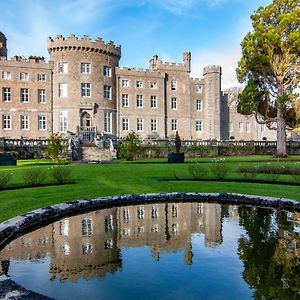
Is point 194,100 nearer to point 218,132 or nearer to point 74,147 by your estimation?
point 218,132

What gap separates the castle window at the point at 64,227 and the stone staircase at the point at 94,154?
23.5m

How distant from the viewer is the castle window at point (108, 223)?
8984mm

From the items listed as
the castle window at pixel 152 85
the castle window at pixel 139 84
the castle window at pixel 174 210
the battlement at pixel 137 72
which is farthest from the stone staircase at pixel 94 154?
the castle window at pixel 174 210

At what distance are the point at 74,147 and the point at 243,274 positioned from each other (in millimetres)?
28910

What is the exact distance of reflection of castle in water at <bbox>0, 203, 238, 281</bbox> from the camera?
6.53 metres

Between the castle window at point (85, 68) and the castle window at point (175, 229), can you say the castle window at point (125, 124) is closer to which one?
the castle window at point (85, 68)

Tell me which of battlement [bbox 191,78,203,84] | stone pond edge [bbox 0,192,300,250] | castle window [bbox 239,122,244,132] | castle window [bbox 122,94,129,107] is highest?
battlement [bbox 191,78,203,84]

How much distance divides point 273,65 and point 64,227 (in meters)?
29.3

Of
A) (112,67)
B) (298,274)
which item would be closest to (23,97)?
(112,67)

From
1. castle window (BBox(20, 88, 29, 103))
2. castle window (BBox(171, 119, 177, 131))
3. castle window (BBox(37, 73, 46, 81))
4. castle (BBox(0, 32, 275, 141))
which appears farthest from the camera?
castle window (BBox(171, 119, 177, 131))

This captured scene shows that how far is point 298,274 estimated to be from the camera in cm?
577

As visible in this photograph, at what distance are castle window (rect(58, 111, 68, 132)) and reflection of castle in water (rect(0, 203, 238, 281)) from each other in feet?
107

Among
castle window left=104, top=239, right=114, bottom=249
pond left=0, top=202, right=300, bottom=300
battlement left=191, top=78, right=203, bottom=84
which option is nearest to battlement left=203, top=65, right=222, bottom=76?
battlement left=191, top=78, right=203, bottom=84

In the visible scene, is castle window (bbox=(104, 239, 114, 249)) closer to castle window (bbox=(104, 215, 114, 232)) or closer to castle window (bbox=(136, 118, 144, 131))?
castle window (bbox=(104, 215, 114, 232))
